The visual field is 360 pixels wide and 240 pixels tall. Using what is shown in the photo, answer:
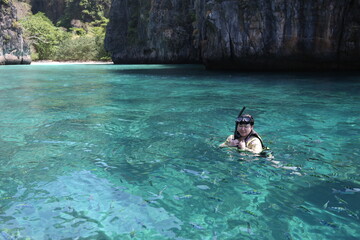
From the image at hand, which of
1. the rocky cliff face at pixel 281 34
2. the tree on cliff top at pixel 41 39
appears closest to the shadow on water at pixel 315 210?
the rocky cliff face at pixel 281 34

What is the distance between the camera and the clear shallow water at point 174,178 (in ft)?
11.4

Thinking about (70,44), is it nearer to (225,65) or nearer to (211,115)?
(225,65)

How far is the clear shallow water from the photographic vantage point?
11.4 feet

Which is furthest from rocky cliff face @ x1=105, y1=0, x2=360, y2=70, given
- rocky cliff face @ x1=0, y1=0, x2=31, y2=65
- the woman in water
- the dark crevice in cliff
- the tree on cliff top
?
the tree on cliff top

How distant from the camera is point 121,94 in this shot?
14250 millimetres

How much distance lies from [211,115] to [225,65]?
18.0 meters

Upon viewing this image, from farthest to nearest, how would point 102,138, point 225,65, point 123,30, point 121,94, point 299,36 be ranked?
1. point 123,30
2. point 225,65
3. point 299,36
4. point 121,94
5. point 102,138

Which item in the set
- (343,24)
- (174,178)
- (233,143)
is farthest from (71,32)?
(174,178)

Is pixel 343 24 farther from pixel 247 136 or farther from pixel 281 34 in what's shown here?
pixel 247 136

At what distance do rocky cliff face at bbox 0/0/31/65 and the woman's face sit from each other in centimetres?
5247

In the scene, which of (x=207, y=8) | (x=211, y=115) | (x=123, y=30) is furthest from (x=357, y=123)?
(x=123, y=30)

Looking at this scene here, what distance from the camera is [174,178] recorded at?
4707mm

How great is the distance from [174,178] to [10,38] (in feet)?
176

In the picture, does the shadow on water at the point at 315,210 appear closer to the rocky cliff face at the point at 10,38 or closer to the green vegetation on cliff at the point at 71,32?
the rocky cliff face at the point at 10,38
